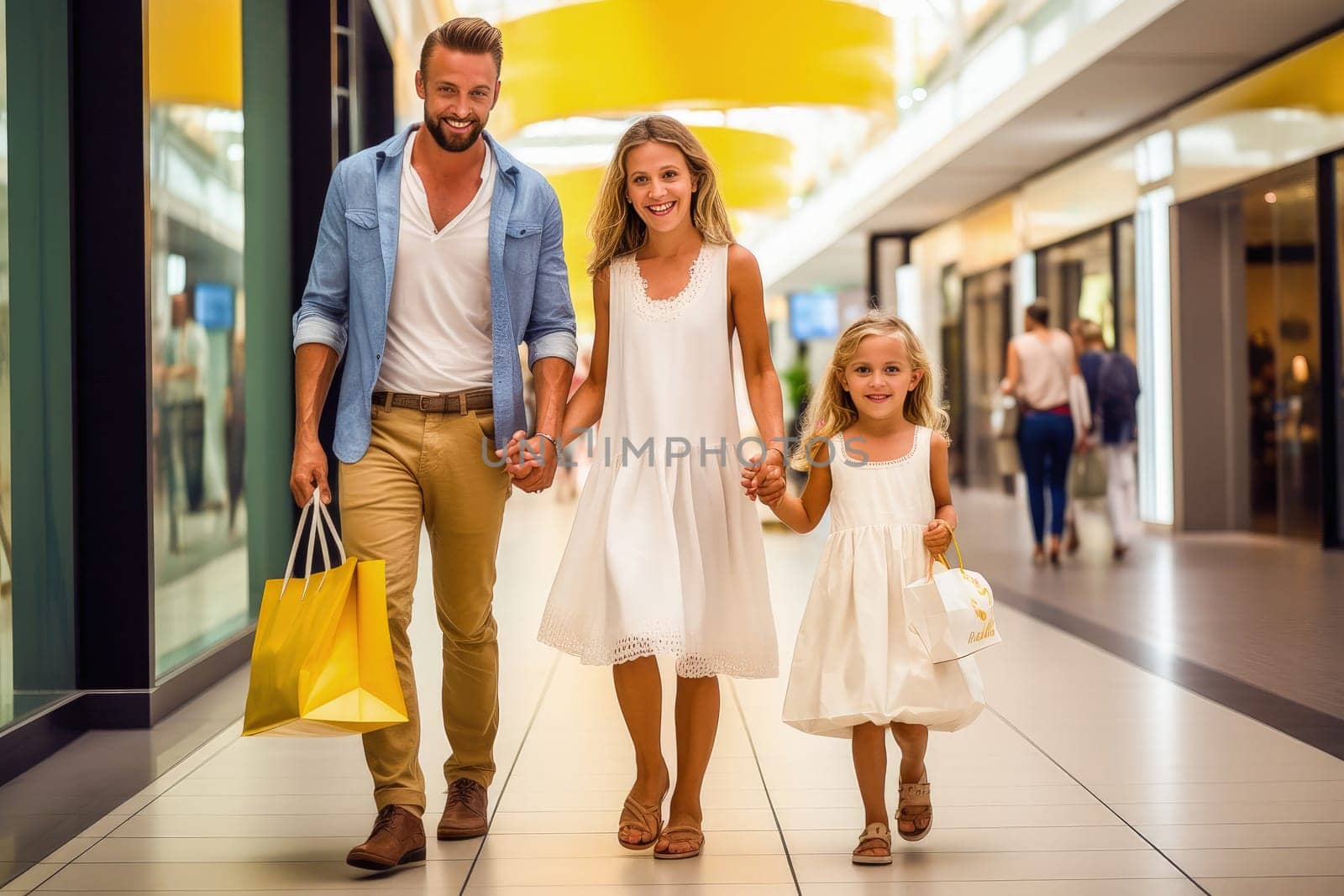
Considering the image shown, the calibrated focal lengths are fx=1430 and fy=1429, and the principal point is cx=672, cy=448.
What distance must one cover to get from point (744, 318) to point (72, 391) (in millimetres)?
2530

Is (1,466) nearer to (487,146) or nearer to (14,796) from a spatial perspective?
(14,796)

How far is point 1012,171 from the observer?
16938 mm

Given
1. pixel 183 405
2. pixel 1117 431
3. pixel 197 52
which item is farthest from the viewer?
pixel 1117 431

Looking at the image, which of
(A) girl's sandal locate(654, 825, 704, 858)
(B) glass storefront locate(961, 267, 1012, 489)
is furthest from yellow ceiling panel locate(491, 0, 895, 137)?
(A) girl's sandal locate(654, 825, 704, 858)

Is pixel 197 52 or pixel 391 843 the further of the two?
pixel 197 52

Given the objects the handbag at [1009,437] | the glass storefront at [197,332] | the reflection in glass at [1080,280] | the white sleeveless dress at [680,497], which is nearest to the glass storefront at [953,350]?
the reflection in glass at [1080,280]

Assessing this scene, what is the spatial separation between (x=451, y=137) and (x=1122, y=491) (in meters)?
8.19

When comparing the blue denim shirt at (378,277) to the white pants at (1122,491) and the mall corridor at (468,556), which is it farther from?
the white pants at (1122,491)

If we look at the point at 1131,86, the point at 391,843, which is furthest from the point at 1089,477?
the point at 391,843

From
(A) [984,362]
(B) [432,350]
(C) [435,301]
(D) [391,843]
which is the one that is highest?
(A) [984,362]

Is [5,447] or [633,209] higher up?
[633,209]

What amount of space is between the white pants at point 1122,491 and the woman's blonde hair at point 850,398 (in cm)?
727

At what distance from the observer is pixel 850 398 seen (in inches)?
142

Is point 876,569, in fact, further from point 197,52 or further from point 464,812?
point 197,52
